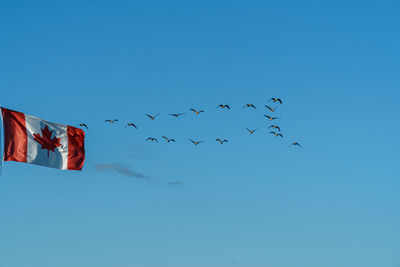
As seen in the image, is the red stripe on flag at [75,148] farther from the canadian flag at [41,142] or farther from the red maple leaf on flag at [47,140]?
the red maple leaf on flag at [47,140]

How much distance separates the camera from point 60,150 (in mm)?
120188

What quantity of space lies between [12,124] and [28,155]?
202 inches

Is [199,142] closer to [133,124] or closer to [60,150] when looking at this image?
[133,124]

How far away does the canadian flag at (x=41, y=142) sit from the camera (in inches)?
4427

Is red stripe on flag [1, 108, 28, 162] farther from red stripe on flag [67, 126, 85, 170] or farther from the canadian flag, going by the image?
red stripe on flag [67, 126, 85, 170]

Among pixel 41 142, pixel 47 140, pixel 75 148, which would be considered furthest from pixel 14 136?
pixel 75 148

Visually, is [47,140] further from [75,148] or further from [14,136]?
[75,148]

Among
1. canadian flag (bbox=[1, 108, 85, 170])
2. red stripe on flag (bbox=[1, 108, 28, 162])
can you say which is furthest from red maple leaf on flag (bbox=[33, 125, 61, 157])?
red stripe on flag (bbox=[1, 108, 28, 162])

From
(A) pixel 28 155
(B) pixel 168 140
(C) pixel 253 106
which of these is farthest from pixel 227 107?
(A) pixel 28 155

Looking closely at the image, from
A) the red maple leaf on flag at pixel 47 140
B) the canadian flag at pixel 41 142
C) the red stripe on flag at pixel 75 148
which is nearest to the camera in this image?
the canadian flag at pixel 41 142

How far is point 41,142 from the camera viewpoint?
117 metres

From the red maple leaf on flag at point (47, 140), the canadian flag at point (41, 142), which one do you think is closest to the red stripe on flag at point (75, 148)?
the canadian flag at point (41, 142)

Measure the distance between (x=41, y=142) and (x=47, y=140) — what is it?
138 cm

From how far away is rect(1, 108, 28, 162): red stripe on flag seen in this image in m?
112
